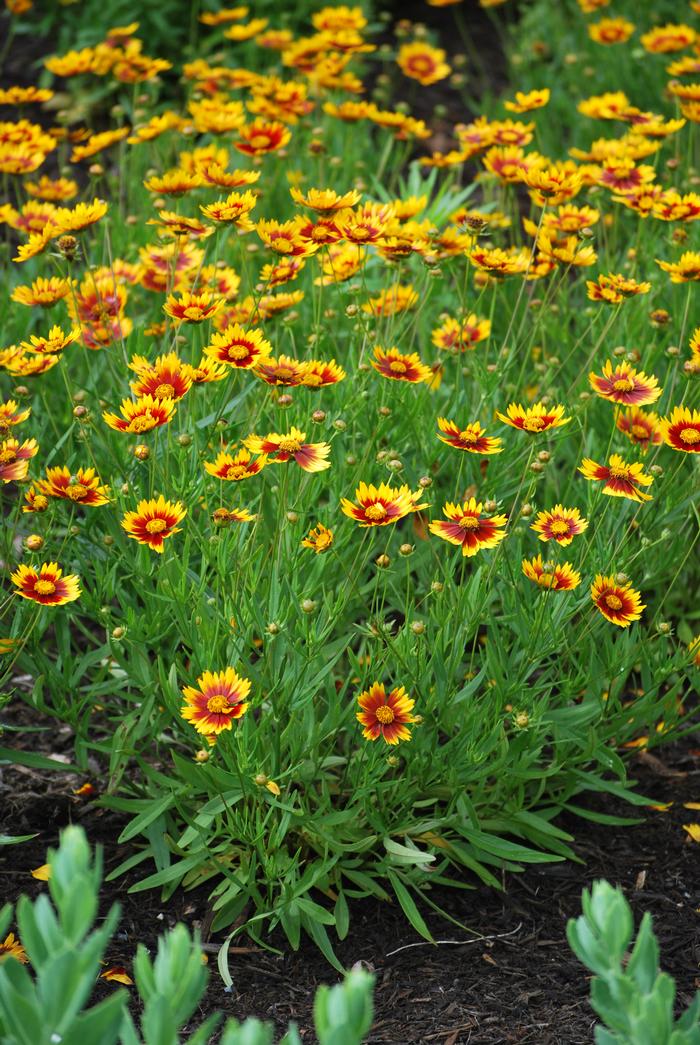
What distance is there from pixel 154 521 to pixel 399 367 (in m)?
0.65

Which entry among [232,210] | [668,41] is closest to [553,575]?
[232,210]

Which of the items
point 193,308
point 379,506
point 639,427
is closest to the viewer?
point 379,506

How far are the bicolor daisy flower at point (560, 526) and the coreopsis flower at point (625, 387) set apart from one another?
0.92 ft

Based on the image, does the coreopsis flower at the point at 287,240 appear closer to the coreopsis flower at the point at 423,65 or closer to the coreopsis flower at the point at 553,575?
the coreopsis flower at the point at 553,575

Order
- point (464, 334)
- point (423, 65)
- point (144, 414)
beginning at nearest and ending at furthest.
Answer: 1. point (144, 414)
2. point (464, 334)
3. point (423, 65)

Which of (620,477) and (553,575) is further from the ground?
(620,477)

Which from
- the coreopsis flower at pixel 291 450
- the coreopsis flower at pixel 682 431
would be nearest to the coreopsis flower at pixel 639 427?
the coreopsis flower at pixel 682 431

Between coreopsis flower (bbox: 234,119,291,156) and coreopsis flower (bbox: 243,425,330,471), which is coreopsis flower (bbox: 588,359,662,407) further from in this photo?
coreopsis flower (bbox: 234,119,291,156)

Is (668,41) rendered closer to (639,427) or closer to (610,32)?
(610,32)

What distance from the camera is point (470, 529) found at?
228 centimetres

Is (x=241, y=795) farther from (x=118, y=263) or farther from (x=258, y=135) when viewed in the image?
(x=258, y=135)

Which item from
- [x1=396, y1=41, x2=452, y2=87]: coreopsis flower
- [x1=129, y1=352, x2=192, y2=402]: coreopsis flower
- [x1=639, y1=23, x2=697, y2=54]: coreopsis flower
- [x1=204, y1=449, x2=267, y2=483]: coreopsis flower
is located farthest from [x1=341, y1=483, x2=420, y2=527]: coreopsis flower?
[x1=639, y1=23, x2=697, y2=54]: coreopsis flower

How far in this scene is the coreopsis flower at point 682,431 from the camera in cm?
239

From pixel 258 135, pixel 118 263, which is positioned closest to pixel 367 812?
pixel 118 263
